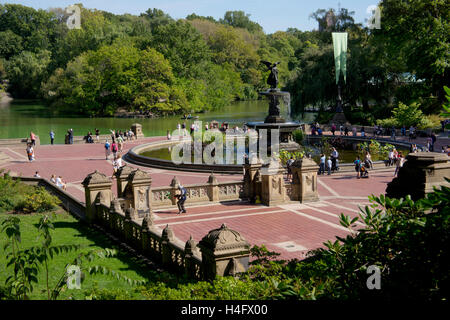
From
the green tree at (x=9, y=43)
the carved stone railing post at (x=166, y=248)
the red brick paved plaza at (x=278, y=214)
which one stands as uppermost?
the green tree at (x=9, y=43)

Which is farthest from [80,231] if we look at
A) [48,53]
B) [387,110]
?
[48,53]

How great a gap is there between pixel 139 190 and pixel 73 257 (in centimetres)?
551

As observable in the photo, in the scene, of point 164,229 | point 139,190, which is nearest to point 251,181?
point 139,190

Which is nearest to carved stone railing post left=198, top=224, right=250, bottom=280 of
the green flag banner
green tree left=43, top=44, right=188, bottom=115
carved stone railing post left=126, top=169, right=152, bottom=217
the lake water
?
carved stone railing post left=126, top=169, right=152, bottom=217

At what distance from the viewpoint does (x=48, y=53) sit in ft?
348

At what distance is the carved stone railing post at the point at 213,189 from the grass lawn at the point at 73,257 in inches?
210

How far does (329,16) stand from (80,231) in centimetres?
5770

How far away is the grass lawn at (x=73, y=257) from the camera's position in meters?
9.13

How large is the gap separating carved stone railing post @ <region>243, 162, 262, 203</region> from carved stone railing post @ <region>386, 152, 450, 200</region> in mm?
9544

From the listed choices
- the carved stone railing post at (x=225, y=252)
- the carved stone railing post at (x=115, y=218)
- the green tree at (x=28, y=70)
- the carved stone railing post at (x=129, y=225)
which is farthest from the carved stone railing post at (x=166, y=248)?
the green tree at (x=28, y=70)

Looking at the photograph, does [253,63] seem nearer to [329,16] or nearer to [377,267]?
[329,16]

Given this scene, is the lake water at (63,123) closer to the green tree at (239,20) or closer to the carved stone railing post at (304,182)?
the carved stone railing post at (304,182)

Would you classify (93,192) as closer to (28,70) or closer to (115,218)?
(115,218)

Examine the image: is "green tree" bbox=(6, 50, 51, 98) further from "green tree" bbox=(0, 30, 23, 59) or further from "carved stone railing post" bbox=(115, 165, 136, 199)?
"carved stone railing post" bbox=(115, 165, 136, 199)
